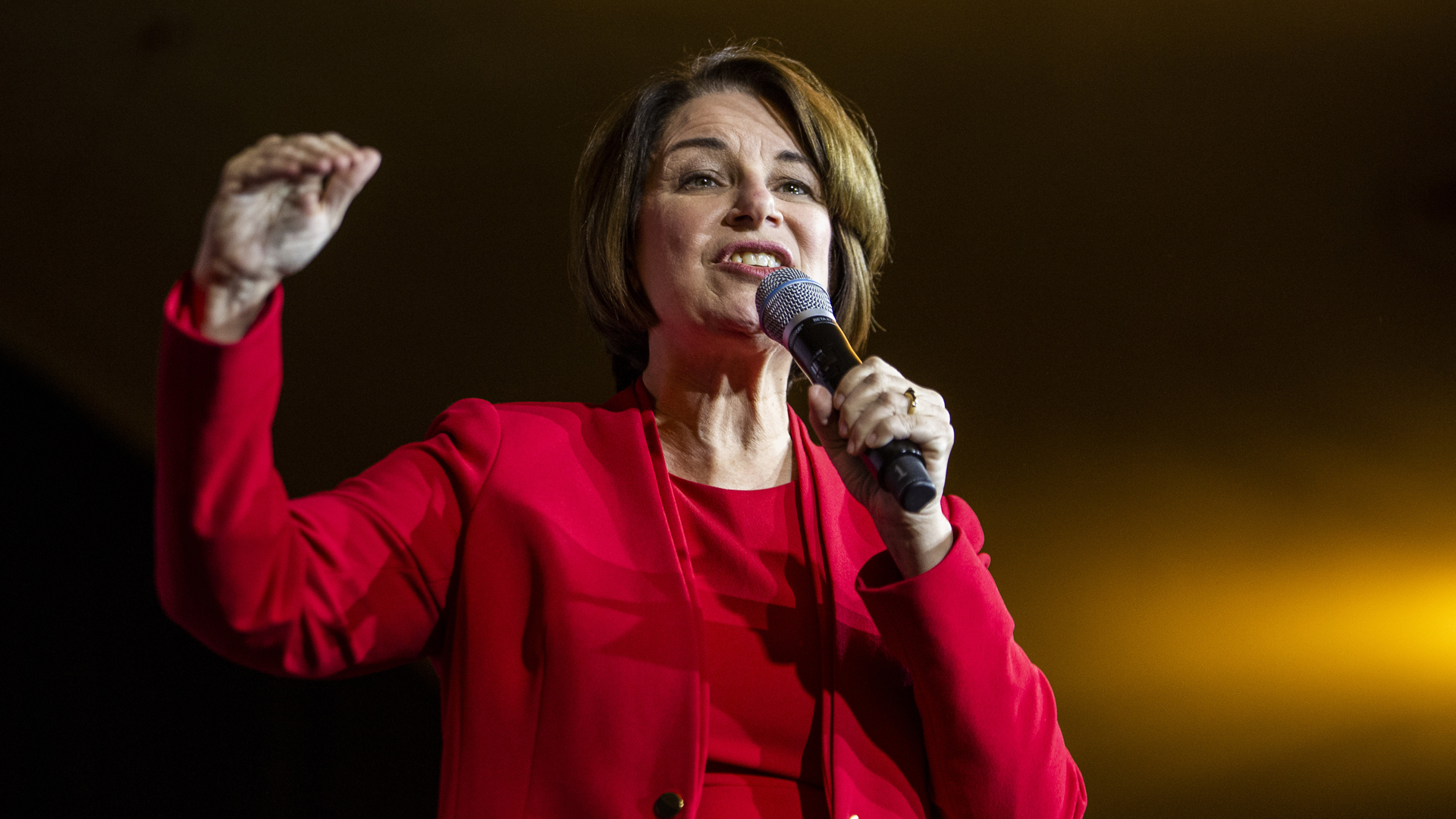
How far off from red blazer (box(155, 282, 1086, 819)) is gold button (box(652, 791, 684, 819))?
Answer: 0.01 meters

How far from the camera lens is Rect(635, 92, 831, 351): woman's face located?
56.1 inches

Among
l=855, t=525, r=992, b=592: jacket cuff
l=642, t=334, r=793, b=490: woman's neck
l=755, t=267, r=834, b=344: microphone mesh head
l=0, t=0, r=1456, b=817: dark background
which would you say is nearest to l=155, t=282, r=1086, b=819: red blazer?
l=855, t=525, r=992, b=592: jacket cuff

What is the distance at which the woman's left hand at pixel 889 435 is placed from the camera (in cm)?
99

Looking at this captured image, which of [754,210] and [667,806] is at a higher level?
[754,210]

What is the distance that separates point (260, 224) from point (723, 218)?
2.42ft

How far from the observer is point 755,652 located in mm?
1246

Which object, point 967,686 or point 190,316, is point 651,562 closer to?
point 967,686

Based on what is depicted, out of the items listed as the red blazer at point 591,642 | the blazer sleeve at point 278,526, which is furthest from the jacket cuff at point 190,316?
the red blazer at point 591,642

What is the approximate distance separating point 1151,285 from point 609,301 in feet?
3.56

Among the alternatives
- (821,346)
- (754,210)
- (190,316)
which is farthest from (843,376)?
(190,316)

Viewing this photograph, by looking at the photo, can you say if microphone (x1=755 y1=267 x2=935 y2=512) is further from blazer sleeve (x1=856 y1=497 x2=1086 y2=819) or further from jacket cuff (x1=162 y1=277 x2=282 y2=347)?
jacket cuff (x1=162 y1=277 x2=282 y2=347)

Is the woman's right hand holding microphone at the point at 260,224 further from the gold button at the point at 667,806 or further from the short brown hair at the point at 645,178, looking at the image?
the short brown hair at the point at 645,178

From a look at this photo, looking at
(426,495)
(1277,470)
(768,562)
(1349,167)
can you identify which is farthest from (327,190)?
(1349,167)

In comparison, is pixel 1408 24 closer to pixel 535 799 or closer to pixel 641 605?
pixel 641 605
